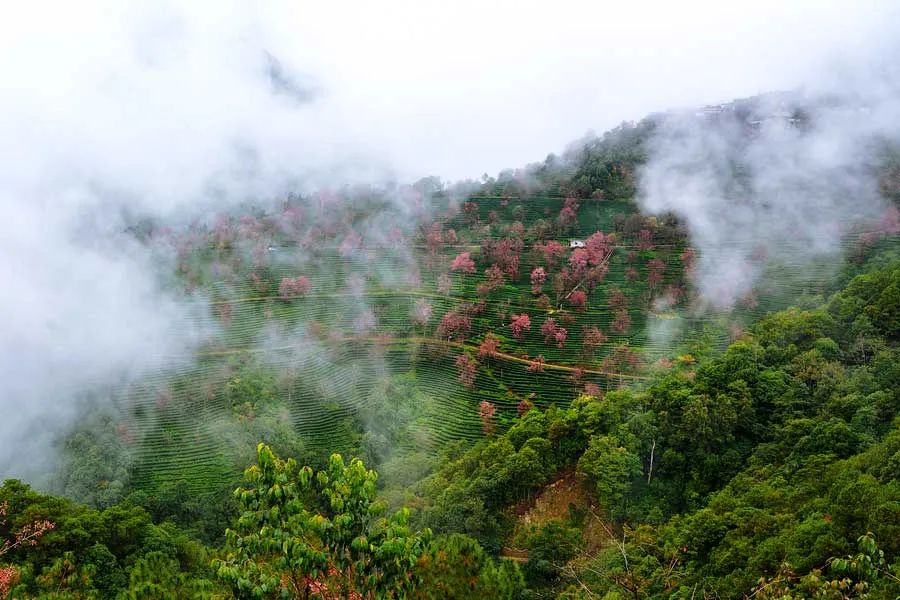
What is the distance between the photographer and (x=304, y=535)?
13.9 ft

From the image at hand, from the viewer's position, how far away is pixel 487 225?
27.0m

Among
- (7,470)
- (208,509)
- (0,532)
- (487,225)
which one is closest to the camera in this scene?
(0,532)

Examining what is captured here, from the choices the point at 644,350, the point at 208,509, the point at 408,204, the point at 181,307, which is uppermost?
the point at 408,204

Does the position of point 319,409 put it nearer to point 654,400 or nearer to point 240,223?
point 654,400

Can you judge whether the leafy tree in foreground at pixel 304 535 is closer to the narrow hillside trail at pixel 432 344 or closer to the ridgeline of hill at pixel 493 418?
the ridgeline of hill at pixel 493 418

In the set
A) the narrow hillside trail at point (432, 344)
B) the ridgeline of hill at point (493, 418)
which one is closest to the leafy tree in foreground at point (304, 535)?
the ridgeline of hill at point (493, 418)

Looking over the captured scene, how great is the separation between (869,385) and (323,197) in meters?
22.8

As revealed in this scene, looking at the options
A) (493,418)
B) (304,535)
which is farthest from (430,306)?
(304,535)

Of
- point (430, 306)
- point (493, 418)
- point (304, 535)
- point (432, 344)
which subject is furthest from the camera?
point (430, 306)

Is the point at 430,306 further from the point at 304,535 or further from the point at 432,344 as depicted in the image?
the point at 304,535

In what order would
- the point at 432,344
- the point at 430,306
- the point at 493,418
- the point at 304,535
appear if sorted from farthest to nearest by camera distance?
the point at 430,306 < the point at 432,344 < the point at 493,418 < the point at 304,535

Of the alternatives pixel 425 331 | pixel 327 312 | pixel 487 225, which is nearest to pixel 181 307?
pixel 327 312

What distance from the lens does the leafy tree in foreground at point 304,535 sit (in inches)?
150

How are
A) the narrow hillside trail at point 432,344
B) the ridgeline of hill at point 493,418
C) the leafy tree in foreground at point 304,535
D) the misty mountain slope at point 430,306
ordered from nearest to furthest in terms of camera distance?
the leafy tree in foreground at point 304,535, the ridgeline of hill at point 493,418, the misty mountain slope at point 430,306, the narrow hillside trail at point 432,344
